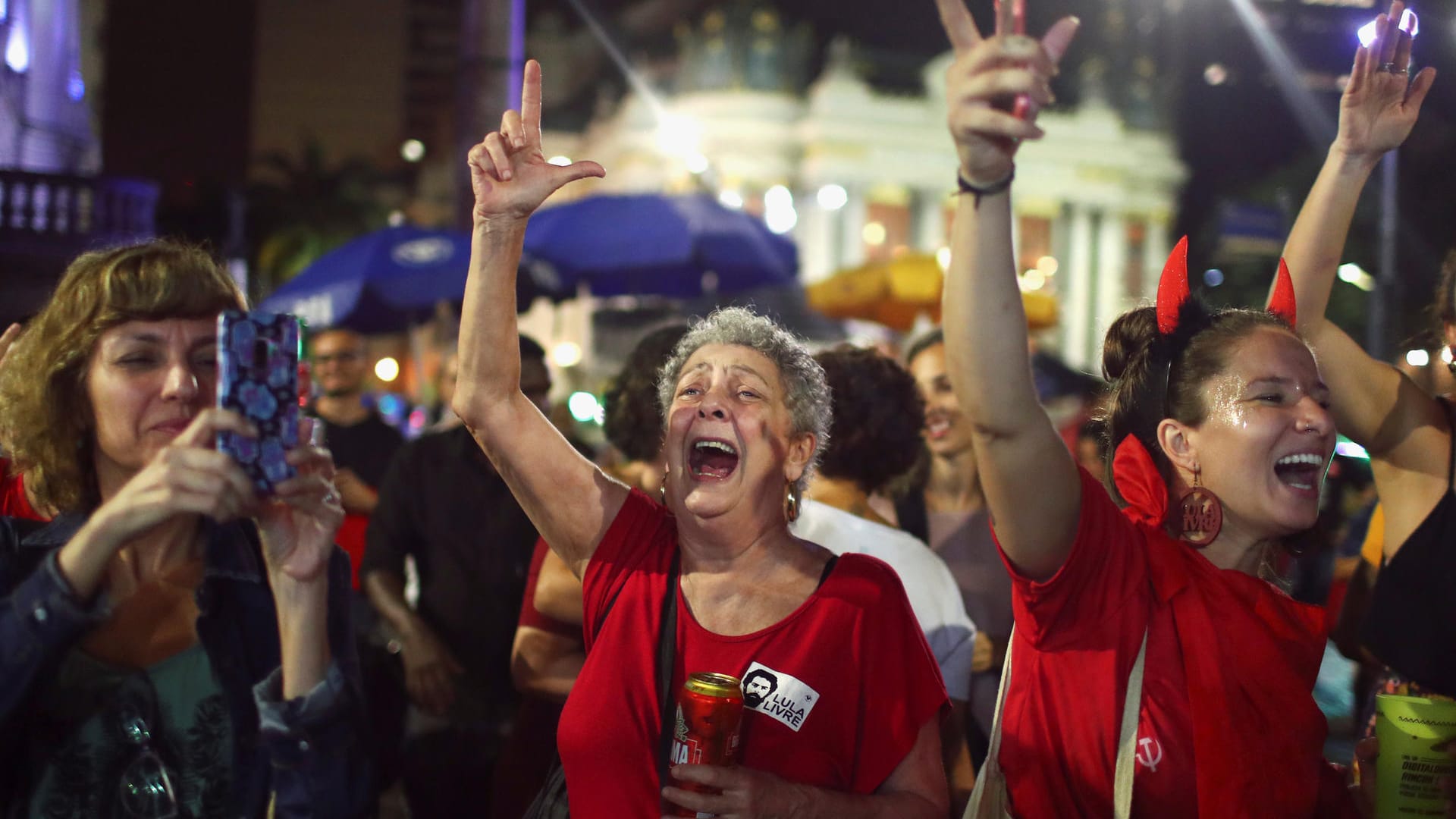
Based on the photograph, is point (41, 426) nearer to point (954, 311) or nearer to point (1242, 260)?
point (954, 311)

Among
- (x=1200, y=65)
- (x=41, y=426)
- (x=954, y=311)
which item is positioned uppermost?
(x=1200, y=65)

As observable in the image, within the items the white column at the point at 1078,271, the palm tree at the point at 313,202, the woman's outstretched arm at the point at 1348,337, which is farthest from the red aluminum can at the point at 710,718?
the white column at the point at 1078,271

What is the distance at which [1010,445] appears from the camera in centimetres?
200

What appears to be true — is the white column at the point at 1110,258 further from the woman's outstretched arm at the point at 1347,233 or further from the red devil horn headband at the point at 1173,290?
the red devil horn headband at the point at 1173,290

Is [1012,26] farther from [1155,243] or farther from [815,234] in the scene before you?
[1155,243]

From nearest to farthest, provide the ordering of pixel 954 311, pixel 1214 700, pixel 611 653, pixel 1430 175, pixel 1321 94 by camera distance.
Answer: pixel 954 311, pixel 1214 700, pixel 611 653, pixel 1430 175, pixel 1321 94

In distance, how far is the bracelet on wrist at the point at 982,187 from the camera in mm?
1885

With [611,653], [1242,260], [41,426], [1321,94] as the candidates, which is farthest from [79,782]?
[1242,260]

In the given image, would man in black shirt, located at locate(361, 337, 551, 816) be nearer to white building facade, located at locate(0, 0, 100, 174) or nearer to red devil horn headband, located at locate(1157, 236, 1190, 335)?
red devil horn headband, located at locate(1157, 236, 1190, 335)

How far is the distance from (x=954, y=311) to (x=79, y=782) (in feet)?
5.31

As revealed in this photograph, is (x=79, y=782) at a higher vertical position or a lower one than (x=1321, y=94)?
lower

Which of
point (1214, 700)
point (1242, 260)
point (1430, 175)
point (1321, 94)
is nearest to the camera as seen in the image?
point (1214, 700)

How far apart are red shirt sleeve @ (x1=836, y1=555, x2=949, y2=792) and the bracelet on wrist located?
0.99 m

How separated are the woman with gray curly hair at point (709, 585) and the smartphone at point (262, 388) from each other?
783 millimetres
